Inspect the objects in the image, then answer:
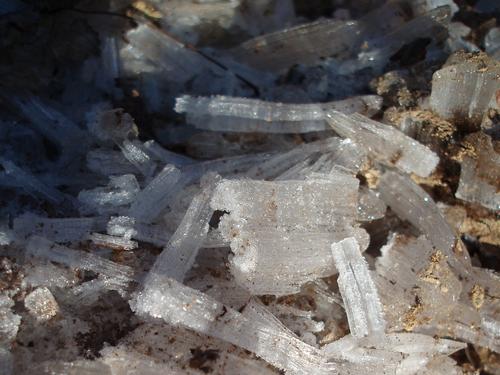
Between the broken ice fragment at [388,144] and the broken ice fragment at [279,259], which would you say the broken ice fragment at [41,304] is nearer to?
the broken ice fragment at [279,259]

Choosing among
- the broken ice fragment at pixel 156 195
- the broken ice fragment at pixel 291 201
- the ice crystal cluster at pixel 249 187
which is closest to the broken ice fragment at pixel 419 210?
the ice crystal cluster at pixel 249 187

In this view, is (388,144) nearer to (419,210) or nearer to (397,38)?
(419,210)

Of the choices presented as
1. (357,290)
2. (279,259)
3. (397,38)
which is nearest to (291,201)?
(279,259)

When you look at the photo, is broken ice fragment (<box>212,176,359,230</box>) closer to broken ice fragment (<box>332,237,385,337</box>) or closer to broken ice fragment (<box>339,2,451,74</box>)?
broken ice fragment (<box>332,237,385,337</box>)

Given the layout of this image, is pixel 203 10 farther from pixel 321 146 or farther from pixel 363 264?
pixel 363 264

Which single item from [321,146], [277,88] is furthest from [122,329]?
[277,88]

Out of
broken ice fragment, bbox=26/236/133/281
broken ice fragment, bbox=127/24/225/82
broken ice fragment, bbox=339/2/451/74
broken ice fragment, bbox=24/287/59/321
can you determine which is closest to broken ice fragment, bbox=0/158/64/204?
broken ice fragment, bbox=26/236/133/281
